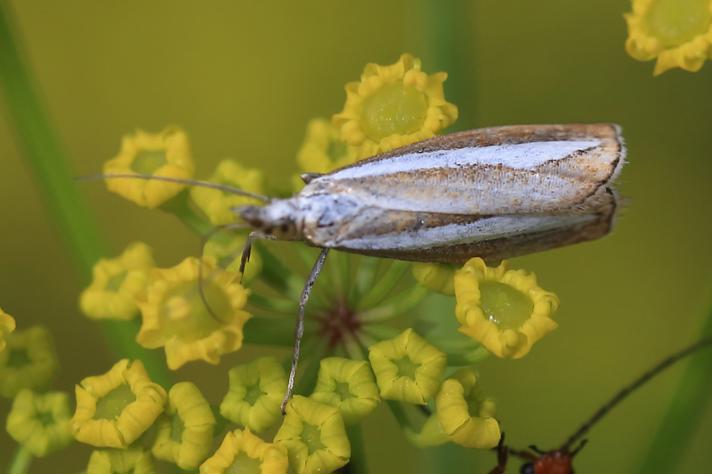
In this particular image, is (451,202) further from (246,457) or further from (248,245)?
(246,457)

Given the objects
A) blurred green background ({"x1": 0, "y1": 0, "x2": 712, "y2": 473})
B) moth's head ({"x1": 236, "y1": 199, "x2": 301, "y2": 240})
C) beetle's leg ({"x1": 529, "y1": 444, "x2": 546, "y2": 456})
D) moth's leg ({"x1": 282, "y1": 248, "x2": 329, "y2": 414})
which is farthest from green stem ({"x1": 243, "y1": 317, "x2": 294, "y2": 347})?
blurred green background ({"x1": 0, "y1": 0, "x2": 712, "y2": 473})

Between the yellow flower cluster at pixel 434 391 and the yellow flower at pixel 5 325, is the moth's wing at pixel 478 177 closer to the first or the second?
the yellow flower cluster at pixel 434 391

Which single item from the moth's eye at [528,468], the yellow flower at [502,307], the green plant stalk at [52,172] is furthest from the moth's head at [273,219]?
the moth's eye at [528,468]

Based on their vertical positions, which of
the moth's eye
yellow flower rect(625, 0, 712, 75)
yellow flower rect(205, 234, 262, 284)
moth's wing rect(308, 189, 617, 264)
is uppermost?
yellow flower rect(625, 0, 712, 75)

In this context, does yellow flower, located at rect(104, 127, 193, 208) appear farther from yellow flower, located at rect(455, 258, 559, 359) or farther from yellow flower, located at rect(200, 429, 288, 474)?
yellow flower, located at rect(455, 258, 559, 359)

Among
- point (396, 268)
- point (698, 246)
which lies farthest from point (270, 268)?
point (698, 246)

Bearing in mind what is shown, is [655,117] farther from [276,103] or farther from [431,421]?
[431,421]
